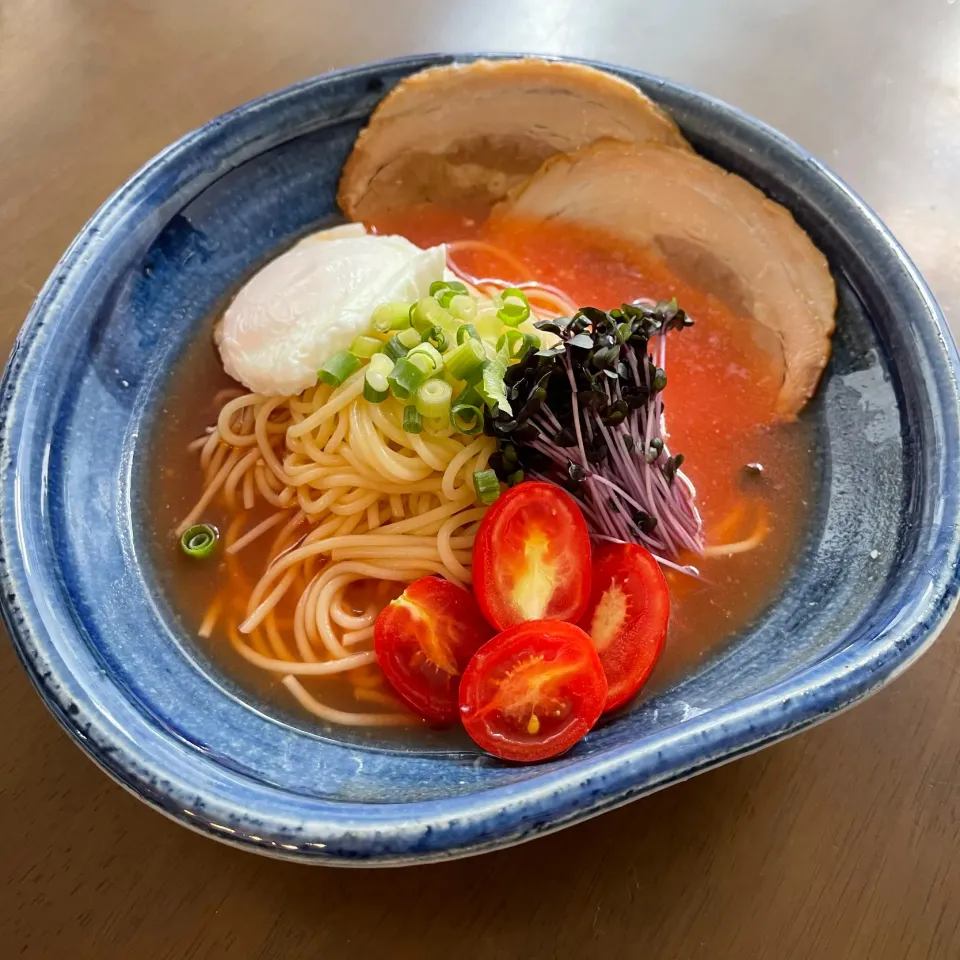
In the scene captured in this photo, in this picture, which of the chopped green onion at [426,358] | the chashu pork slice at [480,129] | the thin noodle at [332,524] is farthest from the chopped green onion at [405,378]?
the chashu pork slice at [480,129]

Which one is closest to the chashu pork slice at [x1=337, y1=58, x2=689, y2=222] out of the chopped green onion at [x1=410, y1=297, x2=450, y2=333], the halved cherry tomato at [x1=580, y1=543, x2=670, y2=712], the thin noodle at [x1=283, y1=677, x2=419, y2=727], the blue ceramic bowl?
the blue ceramic bowl

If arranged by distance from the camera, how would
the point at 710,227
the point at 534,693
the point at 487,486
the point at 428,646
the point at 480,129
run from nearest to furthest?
the point at 534,693, the point at 428,646, the point at 487,486, the point at 710,227, the point at 480,129

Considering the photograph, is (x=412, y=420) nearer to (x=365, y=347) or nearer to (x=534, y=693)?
(x=365, y=347)

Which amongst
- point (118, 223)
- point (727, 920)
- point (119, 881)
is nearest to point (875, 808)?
point (727, 920)

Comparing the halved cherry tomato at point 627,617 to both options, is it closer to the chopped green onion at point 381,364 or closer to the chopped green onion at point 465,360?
the chopped green onion at point 465,360

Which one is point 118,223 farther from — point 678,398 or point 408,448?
point 678,398

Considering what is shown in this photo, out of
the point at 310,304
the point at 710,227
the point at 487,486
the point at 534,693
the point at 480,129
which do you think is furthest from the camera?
the point at 480,129

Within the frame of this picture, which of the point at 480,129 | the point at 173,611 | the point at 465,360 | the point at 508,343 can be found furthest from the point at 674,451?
the point at 173,611
